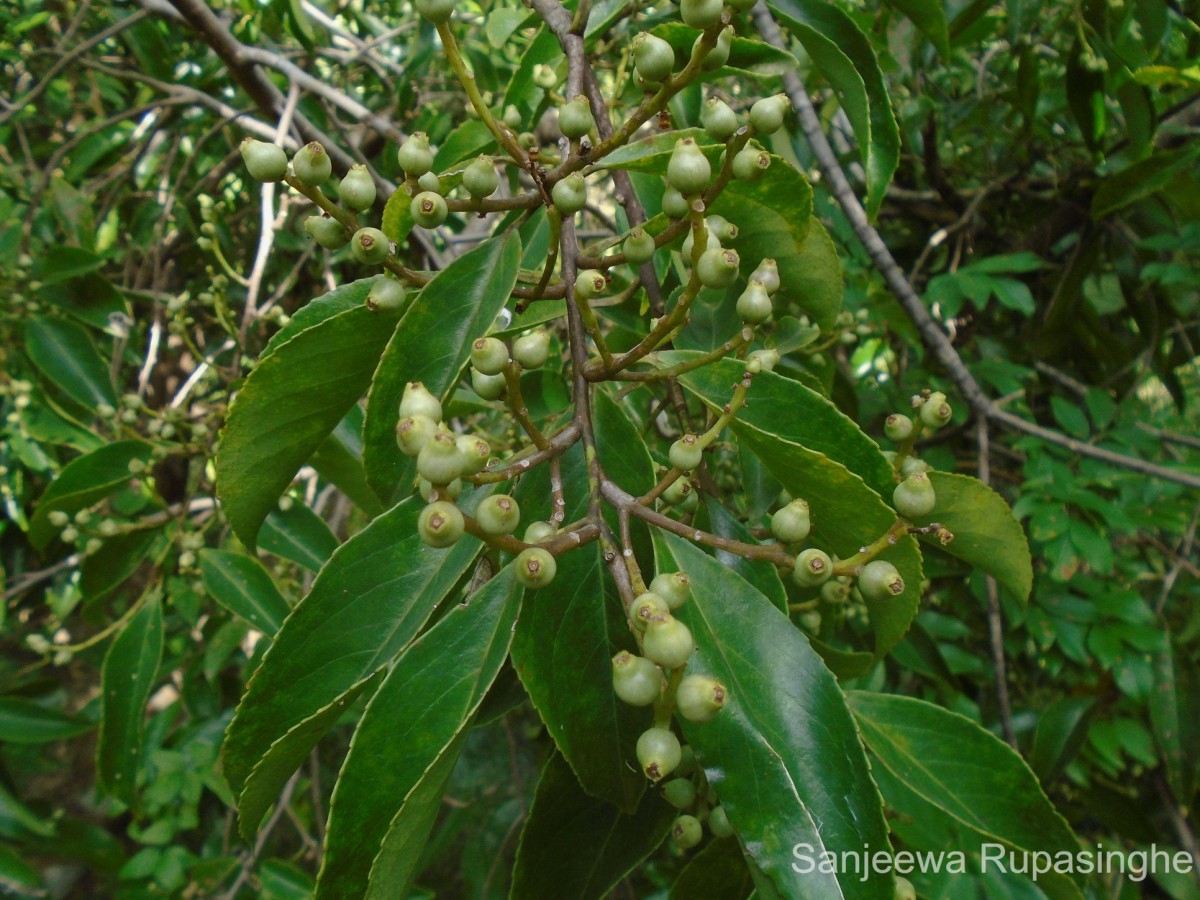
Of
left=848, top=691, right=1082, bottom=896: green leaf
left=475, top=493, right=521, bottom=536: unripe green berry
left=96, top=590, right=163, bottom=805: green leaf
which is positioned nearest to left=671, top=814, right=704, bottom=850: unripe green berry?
left=848, top=691, right=1082, bottom=896: green leaf

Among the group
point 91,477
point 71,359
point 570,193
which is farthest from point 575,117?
point 71,359

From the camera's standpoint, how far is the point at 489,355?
0.61 metres

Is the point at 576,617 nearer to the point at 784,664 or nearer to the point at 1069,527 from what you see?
the point at 784,664

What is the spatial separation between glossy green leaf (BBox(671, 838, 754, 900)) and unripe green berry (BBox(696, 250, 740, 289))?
66 centimetres

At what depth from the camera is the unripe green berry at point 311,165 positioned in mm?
639

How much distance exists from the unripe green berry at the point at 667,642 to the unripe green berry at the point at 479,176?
40 cm

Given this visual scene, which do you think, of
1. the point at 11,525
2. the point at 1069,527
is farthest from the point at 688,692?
the point at 11,525

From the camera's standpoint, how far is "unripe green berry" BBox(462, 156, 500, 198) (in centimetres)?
69

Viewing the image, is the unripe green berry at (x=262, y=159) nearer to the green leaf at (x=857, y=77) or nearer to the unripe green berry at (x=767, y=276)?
the unripe green berry at (x=767, y=276)

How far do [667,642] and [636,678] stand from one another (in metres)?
0.06

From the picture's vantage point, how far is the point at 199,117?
2264 mm

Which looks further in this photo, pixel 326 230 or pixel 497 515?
pixel 326 230

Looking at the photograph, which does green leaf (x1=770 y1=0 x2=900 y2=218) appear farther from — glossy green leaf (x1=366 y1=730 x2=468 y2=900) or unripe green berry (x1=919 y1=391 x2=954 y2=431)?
glossy green leaf (x1=366 y1=730 x2=468 y2=900)

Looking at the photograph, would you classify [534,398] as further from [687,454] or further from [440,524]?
[440,524]
